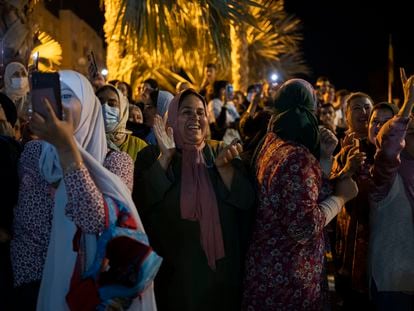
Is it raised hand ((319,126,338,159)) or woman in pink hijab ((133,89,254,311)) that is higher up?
raised hand ((319,126,338,159))

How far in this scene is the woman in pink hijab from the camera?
364cm

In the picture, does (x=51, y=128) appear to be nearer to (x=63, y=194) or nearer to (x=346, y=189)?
(x=63, y=194)

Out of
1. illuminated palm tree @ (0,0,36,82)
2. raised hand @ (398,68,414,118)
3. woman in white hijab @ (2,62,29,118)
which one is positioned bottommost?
raised hand @ (398,68,414,118)

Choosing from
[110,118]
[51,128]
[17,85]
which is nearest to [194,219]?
[110,118]

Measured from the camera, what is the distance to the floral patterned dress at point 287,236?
327 centimetres

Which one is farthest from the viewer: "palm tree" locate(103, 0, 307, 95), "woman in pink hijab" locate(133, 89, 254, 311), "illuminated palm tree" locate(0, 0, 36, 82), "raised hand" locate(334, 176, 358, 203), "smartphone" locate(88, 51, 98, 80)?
"palm tree" locate(103, 0, 307, 95)

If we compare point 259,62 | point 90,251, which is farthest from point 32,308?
point 259,62

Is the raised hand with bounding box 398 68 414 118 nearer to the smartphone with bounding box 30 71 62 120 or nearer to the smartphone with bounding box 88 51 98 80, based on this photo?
the smartphone with bounding box 30 71 62 120

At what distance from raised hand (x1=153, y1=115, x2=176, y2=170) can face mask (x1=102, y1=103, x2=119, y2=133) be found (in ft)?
2.02

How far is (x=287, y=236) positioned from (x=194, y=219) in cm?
59

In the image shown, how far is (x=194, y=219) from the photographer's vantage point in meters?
3.65

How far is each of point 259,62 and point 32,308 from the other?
51.2 feet

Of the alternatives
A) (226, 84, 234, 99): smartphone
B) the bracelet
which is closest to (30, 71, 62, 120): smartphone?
the bracelet

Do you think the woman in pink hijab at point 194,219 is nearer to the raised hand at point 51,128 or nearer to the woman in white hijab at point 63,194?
the woman in white hijab at point 63,194
